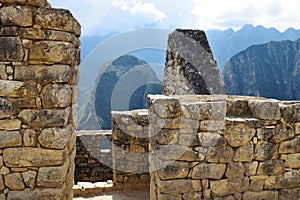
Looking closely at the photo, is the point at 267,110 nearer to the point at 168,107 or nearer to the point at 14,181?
the point at 168,107

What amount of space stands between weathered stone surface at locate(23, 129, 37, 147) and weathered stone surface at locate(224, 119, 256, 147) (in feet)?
7.23

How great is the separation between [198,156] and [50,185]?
1722 millimetres

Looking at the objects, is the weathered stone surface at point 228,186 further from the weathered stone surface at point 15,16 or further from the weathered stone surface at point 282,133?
the weathered stone surface at point 15,16

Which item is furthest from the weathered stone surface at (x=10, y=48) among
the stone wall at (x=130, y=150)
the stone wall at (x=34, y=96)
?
the stone wall at (x=130, y=150)

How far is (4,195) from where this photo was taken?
2.89 meters

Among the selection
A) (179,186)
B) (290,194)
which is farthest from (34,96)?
(290,194)

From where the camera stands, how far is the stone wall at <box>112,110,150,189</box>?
6375 millimetres

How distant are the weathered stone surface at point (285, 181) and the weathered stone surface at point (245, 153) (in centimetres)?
44

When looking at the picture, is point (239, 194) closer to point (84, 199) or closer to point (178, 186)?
point (178, 186)

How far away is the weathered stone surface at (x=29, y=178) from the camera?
2900mm

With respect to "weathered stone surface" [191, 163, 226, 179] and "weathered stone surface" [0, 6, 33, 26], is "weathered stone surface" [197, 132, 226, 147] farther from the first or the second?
"weathered stone surface" [0, 6, 33, 26]

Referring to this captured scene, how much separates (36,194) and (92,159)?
18.3ft

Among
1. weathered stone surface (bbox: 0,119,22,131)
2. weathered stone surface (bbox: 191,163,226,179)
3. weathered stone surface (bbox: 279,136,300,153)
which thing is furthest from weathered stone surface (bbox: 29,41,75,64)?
weathered stone surface (bbox: 279,136,300,153)

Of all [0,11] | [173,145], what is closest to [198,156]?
[173,145]
